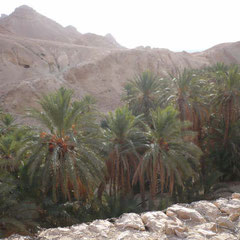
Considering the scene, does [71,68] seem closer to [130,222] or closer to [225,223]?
[130,222]

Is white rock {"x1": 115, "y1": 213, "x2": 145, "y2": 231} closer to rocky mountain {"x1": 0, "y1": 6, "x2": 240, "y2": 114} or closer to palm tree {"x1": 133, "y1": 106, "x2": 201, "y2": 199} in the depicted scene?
palm tree {"x1": 133, "y1": 106, "x2": 201, "y2": 199}

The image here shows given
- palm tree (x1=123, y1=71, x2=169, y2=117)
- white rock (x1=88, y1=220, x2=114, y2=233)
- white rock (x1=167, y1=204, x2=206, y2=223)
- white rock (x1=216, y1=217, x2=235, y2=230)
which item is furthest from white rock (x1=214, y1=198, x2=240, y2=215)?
palm tree (x1=123, y1=71, x2=169, y2=117)

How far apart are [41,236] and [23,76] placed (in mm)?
36060

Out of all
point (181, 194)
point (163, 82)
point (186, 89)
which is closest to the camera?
point (181, 194)

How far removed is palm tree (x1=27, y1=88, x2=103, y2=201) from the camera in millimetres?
8242

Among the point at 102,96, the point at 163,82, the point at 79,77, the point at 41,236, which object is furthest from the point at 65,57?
the point at 41,236

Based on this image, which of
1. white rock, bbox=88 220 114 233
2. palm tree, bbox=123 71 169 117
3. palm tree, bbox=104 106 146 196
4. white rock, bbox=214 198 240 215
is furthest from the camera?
palm tree, bbox=123 71 169 117

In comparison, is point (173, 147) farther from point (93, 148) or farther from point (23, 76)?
point (23, 76)

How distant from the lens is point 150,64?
44.9m

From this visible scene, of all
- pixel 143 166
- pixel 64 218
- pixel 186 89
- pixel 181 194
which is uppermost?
pixel 186 89

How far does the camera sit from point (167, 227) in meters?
3.32

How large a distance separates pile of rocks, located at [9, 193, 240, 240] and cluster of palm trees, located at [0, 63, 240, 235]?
3.73 meters

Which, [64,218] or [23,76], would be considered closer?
[64,218]

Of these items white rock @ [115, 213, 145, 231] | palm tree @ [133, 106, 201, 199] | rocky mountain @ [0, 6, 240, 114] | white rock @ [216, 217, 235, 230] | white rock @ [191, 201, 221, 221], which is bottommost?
palm tree @ [133, 106, 201, 199]
